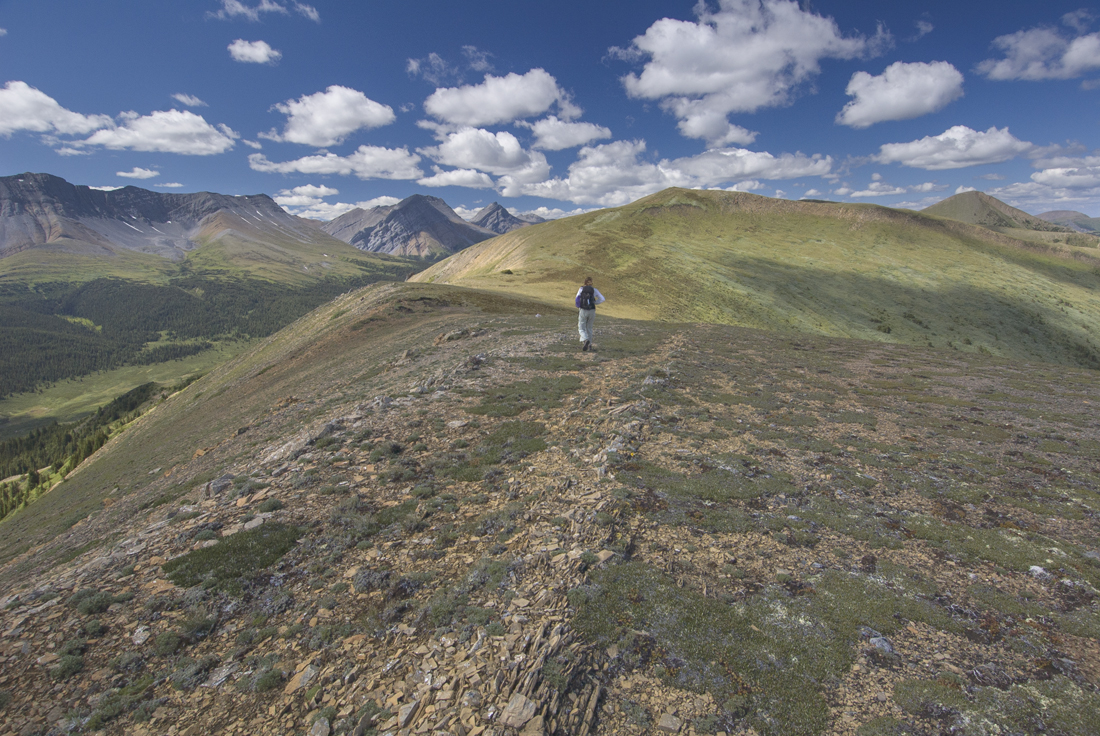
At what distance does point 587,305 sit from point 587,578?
17560 millimetres

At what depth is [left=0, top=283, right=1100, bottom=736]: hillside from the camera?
6426mm

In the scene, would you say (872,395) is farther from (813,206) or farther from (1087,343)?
(813,206)

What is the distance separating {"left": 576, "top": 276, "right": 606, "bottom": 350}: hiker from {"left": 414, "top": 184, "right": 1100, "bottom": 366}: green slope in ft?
101

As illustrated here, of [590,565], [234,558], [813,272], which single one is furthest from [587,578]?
[813,272]

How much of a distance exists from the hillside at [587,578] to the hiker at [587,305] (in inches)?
269

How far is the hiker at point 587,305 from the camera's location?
77.4 ft

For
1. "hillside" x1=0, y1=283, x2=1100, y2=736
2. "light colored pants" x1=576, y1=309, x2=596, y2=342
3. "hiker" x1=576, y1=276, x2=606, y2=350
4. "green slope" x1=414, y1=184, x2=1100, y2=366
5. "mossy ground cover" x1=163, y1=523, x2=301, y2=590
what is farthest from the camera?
"green slope" x1=414, y1=184, x2=1100, y2=366

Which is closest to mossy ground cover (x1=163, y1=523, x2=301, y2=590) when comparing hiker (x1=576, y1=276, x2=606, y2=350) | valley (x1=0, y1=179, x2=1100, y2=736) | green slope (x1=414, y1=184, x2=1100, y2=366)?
valley (x1=0, y1=179, x2=1100, y2=736)

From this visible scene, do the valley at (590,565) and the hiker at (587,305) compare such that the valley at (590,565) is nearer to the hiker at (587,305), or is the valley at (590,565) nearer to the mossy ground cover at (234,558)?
the mossy ground cover at (234,558)

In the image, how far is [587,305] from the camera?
2431 centimetres

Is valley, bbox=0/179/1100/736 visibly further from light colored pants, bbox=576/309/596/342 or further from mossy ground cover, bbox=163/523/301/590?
light colored pants, bbox=576/309/596/342

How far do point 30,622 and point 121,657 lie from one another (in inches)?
91.7

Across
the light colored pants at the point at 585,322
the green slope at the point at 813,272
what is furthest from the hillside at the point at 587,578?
the green slope at the point at 813,272

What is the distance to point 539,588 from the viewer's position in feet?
28.1
